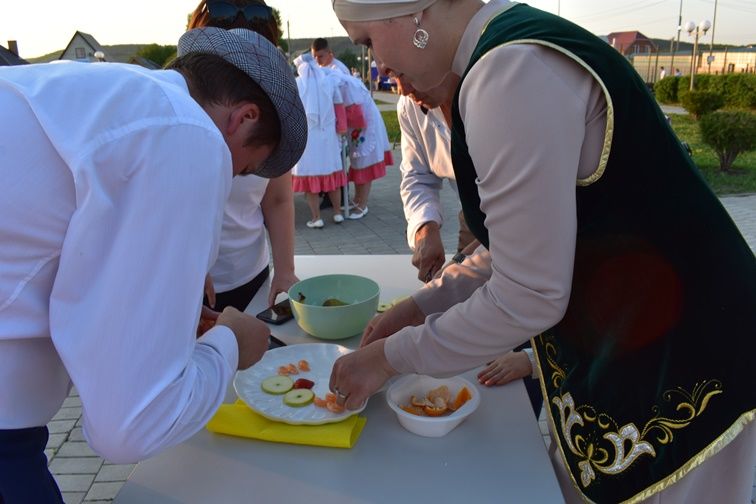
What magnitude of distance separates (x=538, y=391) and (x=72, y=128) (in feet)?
4.82

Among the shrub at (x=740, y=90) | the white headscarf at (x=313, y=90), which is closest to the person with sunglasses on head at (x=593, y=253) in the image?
the white headscarf at (x=313, y=90)

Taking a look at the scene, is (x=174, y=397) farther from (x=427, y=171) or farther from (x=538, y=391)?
(x=427, y=171)

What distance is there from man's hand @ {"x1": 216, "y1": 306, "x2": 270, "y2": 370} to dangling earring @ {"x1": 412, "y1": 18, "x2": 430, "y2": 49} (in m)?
0.62

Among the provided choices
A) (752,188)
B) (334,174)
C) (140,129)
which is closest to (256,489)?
(140,129)

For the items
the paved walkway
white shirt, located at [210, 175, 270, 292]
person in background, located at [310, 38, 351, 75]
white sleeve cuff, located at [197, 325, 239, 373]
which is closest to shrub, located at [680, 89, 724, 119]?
the paved walkway

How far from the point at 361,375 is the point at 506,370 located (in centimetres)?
39

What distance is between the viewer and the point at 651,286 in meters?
1.04

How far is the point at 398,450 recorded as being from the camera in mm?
1196

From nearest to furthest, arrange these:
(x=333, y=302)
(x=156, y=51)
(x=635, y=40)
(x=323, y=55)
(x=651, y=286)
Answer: (x=651, y=286), (x=333, y=302), (x=323, y=55), (x=156, y=51), (x=635, y=40)

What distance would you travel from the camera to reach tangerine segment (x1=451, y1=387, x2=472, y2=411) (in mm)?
1312

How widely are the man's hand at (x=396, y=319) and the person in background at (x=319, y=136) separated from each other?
199 inches

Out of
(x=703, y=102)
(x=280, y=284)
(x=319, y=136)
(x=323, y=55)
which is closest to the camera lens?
(x=280, y=284)

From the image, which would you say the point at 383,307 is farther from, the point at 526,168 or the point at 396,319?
the point at 526,168

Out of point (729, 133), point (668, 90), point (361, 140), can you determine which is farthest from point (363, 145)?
point (668, 90)
